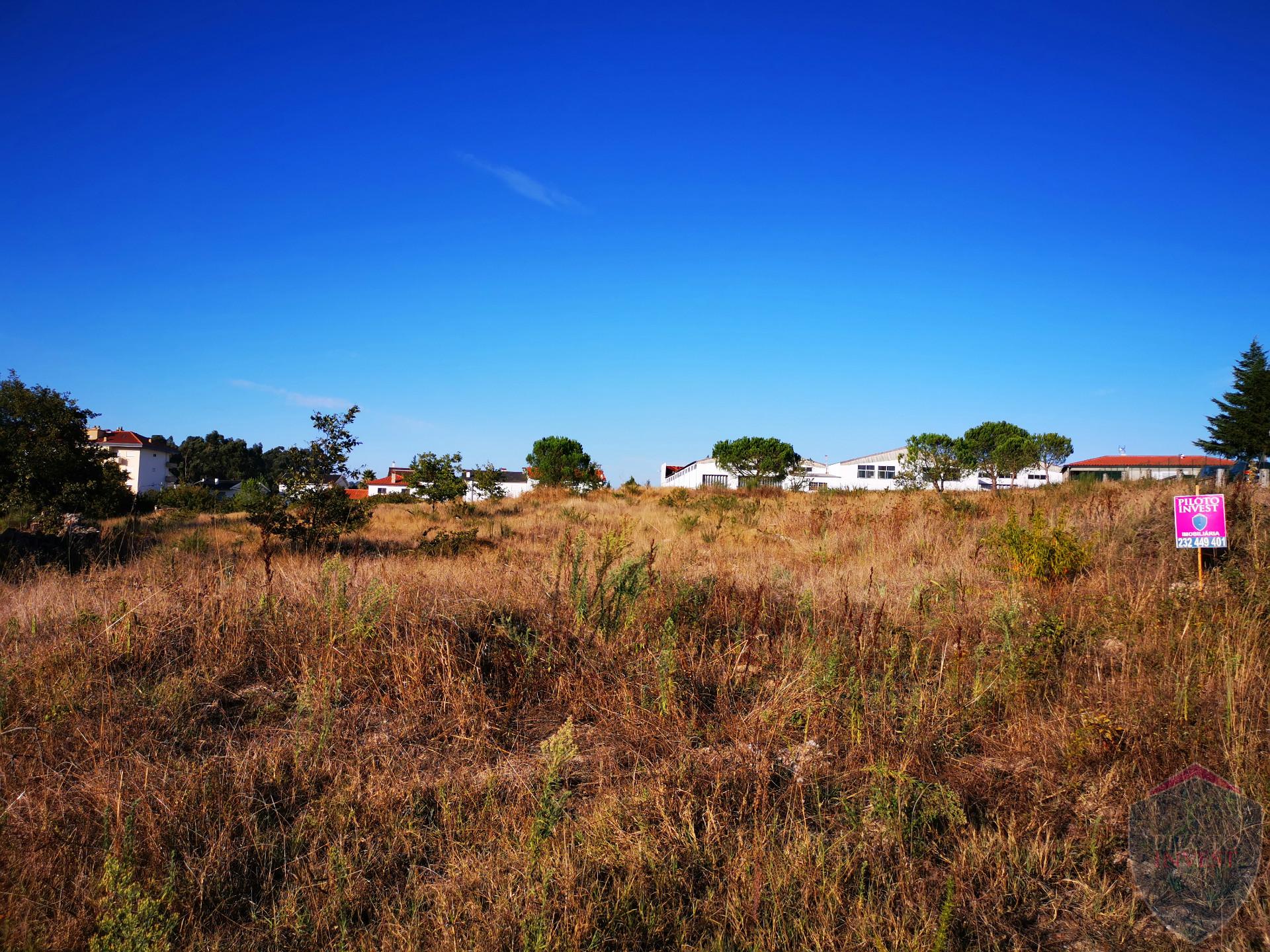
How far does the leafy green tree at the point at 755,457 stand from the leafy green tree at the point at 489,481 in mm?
35871

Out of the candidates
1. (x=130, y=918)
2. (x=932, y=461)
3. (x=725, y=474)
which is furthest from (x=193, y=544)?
(x=725, y=474)

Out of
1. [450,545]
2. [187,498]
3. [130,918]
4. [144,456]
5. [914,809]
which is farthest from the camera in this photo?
[144,456]

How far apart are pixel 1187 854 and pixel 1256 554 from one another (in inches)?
197

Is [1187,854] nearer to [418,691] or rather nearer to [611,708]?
[611,708]

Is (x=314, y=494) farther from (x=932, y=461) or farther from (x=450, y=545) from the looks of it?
(x=932, y=461)

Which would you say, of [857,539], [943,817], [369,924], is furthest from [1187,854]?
[857,539]

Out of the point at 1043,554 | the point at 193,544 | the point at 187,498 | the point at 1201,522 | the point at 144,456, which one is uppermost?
the point at 144,456

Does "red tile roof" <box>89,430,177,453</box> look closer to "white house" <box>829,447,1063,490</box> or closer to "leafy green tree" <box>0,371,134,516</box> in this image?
"leafy green tree" <box>0,371,134,516</box>

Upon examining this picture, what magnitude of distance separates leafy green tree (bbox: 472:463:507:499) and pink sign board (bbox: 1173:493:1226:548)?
80.7 ft

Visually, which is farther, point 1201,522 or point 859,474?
point 859,474

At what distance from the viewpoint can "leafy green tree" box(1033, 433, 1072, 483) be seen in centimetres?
6469

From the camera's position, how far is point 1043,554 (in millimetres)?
7070

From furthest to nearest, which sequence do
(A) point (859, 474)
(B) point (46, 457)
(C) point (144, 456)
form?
(A) point (859, 474) → (C) point (144, 456) → (B) point (46, 457)

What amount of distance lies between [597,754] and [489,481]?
27.1 m
